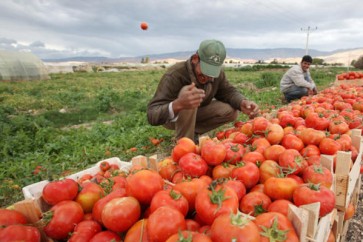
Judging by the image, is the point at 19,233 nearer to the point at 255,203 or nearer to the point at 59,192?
the point at 59,192

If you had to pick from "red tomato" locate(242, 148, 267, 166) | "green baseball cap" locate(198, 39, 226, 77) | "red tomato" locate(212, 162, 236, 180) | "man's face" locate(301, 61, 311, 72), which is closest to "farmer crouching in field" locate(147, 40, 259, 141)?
"green baseball cap" locate(198, 39, 226, 77)

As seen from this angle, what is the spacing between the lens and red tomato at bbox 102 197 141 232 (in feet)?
4.59

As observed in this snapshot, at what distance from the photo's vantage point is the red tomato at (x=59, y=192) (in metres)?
1.66

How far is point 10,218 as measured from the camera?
145 cm

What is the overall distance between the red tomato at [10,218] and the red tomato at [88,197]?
0.31m

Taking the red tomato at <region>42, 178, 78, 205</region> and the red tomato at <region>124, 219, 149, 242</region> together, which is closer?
the red tomato at <region>124, 219, 149, 242</region>

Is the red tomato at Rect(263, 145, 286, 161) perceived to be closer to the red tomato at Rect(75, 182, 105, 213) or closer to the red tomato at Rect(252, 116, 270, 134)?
the red tomato at Rect(252, 116, 270, 134)

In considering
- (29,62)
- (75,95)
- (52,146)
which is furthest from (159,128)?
(29,62)

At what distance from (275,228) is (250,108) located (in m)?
2.99

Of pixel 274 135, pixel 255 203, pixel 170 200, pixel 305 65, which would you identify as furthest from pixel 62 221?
pixel 305 65

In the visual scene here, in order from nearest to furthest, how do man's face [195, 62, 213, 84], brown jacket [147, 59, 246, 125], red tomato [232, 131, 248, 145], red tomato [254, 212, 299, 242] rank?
1. red tomato [254, 212, 299, 242]
2. red tomato [232, 131, 248, 145]
3. brown jacket [147, 59, 246, 125]
4. man's face [195, 62, 213, 84]

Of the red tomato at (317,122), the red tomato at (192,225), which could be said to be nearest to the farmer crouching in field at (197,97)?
the red tomato at (317,122)

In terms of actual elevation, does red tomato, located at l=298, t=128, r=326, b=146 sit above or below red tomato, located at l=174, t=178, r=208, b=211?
above

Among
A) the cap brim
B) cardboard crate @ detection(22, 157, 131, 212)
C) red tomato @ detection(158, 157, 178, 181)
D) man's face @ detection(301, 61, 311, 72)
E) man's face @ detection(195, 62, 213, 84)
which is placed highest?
man's face @ detection(301, 61, 311, 72)
